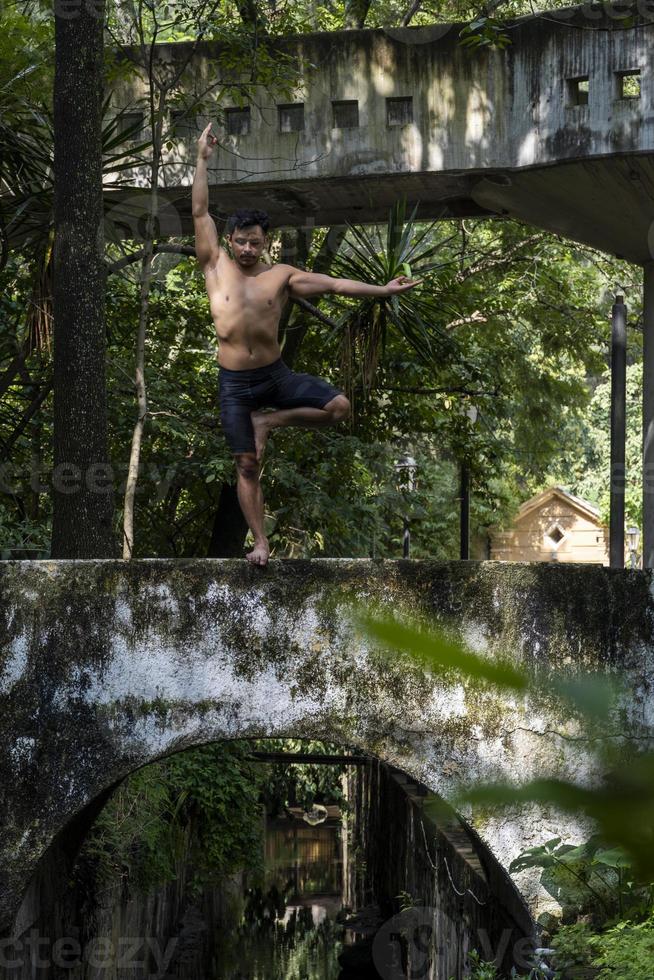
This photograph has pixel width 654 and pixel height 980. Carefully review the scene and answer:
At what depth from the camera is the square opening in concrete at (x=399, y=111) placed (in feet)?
33.9

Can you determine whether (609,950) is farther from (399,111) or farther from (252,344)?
(399,111)

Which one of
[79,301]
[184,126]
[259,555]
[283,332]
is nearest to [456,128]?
[184,126]

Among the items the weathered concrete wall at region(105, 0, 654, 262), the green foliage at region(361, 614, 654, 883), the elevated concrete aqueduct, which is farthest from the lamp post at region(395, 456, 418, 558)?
the green foliage at region(361, 614, 654, 883)

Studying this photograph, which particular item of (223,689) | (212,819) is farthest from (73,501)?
(212,819)

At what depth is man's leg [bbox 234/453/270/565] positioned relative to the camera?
6.08 metres

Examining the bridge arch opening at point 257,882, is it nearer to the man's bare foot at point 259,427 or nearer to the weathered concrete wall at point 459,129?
the man's bare foot at point 259,427

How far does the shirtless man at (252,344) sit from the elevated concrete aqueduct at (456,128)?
4.11 m

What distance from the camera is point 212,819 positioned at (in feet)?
41.2

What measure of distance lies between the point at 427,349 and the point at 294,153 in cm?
313

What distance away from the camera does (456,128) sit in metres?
10.2

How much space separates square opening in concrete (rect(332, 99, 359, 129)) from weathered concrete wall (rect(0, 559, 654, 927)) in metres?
5.24
